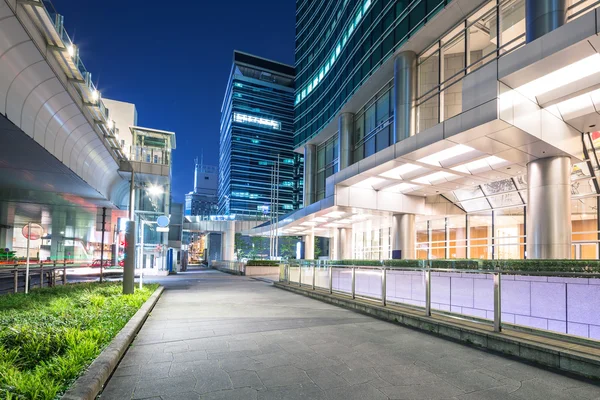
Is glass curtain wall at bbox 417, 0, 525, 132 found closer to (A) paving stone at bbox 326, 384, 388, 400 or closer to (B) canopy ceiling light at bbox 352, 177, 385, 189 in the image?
(B) canopy ceiling light at bbox 352, 177, 385, 189

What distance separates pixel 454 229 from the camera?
29.8m

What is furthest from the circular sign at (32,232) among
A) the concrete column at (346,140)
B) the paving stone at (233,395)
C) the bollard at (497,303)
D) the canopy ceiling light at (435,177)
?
the concrete column at (346,140)

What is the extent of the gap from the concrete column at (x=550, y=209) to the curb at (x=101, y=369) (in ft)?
50.2

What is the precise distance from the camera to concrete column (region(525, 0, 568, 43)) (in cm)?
1428

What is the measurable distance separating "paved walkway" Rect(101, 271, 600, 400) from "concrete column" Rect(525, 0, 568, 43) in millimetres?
14177

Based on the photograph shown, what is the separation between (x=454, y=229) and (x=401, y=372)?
27396 mm

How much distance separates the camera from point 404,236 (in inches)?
1046

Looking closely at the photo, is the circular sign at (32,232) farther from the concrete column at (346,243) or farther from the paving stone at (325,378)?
the concrete column at (346,243)

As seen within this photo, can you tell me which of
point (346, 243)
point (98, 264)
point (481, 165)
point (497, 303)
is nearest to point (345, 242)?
point (346, 243)

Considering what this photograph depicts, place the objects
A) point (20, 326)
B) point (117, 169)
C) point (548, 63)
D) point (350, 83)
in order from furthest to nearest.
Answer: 1. point (350, 83)
2. point (117, 169)
3. point (548, 63)
4. point (20, 326)

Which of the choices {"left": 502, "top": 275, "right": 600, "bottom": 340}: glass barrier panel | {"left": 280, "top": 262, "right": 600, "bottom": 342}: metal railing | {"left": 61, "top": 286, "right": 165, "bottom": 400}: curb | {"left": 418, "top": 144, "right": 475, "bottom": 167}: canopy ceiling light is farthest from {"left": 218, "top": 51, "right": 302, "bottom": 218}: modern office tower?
{"left": 502, "top": 275, "right": 600, "bottom": 340}: glass barrier panel

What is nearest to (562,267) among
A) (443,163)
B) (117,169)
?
(443,163)

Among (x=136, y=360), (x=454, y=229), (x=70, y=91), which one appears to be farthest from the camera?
(x=454, y=229)

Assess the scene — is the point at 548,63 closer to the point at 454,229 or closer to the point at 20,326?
the point at 20,326
